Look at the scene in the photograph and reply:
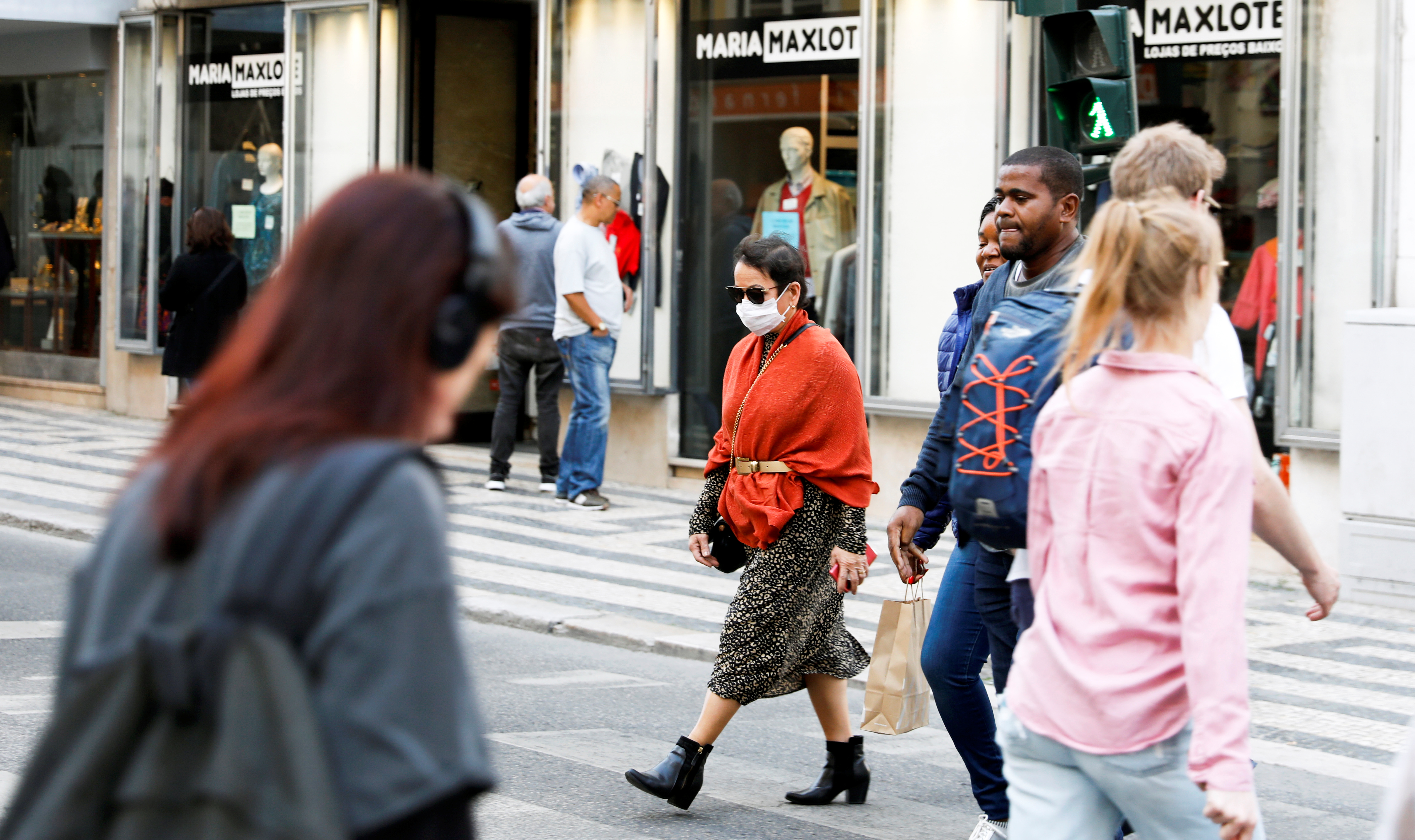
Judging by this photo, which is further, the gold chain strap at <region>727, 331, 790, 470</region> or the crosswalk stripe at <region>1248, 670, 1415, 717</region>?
the crosswalk stripe at <region>1248, 670, 1415, 717</region>

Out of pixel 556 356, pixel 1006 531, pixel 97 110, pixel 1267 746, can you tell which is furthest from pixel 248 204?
pixel 1006 531

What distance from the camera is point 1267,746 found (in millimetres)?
6191

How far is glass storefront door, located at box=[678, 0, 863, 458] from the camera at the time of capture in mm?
12078

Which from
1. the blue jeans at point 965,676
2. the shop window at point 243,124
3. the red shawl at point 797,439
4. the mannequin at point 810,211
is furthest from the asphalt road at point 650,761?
the shop window at point 243,124

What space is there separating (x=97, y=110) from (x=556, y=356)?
8772 mm

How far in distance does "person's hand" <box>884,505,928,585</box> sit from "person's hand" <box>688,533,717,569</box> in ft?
3.06

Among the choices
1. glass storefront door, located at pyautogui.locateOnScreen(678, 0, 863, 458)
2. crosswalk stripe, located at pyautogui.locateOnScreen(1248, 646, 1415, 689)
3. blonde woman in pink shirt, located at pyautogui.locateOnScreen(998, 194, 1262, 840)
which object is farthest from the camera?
glass storefront door, located at pyautogui.locateOnScreen(678, 0, 863, 458)

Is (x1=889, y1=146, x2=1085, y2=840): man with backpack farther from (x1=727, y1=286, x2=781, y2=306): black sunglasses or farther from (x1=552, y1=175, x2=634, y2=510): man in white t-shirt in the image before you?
(x1=552, y1=175, x2=634, y2=510): man in white t-shirt

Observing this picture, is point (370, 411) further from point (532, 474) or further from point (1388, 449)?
point (532, 474)

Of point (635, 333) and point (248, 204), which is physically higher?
point (248, 204)

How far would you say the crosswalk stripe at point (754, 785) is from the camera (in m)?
5.11

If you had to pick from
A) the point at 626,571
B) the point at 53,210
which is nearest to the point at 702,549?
the point at 626,571

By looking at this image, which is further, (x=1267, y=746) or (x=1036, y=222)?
(x=1267, y=746)

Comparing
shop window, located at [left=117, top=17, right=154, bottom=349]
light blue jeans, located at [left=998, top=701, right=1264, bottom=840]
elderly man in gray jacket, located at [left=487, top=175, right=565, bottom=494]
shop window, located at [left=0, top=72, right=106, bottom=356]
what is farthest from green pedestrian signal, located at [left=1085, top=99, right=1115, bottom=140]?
shop window, located at [left=0, top=72, right=106, bottom=356]
